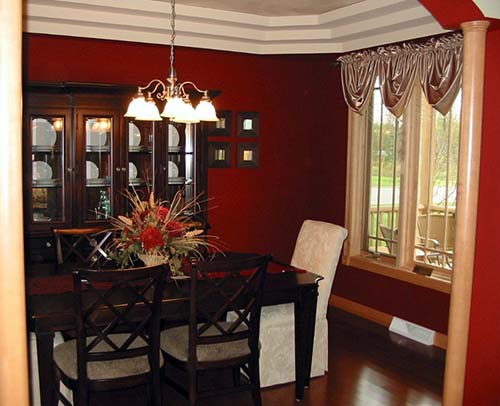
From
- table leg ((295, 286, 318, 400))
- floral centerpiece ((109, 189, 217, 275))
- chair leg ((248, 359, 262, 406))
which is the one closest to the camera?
chair leg ((248, 359, 262, 406))

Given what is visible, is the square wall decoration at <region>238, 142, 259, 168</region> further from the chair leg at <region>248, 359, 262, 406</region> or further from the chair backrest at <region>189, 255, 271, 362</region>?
the chair leg at <region>248, 359, 262, 406</region>

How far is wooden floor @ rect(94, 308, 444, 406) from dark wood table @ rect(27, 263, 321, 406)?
0.18 m

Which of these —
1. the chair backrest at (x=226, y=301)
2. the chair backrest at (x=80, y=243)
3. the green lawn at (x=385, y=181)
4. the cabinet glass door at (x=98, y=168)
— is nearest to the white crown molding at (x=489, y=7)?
the chair backrest at (x=226, y=301)

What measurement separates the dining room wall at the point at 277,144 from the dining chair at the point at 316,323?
4.61 feet

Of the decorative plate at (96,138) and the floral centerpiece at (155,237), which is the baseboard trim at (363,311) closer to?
the floral centerpiece at (155,237)

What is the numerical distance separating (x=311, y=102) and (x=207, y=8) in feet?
5.52

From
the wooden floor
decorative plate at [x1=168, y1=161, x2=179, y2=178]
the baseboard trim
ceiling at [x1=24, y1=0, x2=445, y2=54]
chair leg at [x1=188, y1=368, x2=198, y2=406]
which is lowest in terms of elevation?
the wooden floor

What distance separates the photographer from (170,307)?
3221 mm

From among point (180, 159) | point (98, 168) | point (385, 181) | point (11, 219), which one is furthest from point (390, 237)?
point (11, 219)

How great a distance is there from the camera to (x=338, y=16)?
4.88 m

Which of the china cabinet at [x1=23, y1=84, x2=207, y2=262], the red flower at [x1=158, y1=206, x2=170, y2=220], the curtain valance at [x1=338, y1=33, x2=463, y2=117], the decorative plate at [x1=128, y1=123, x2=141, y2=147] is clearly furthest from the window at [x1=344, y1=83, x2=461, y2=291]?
the red flower at [x1=158, y1=206, x2=170, y2=220]

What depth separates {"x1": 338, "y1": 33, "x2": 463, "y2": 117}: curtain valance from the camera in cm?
447

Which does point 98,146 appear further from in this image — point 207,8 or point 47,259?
point 207,8

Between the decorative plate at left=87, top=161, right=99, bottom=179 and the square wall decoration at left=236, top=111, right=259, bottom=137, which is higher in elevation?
the square wall decoration at left=236, top=111, right=259, bottom=137
